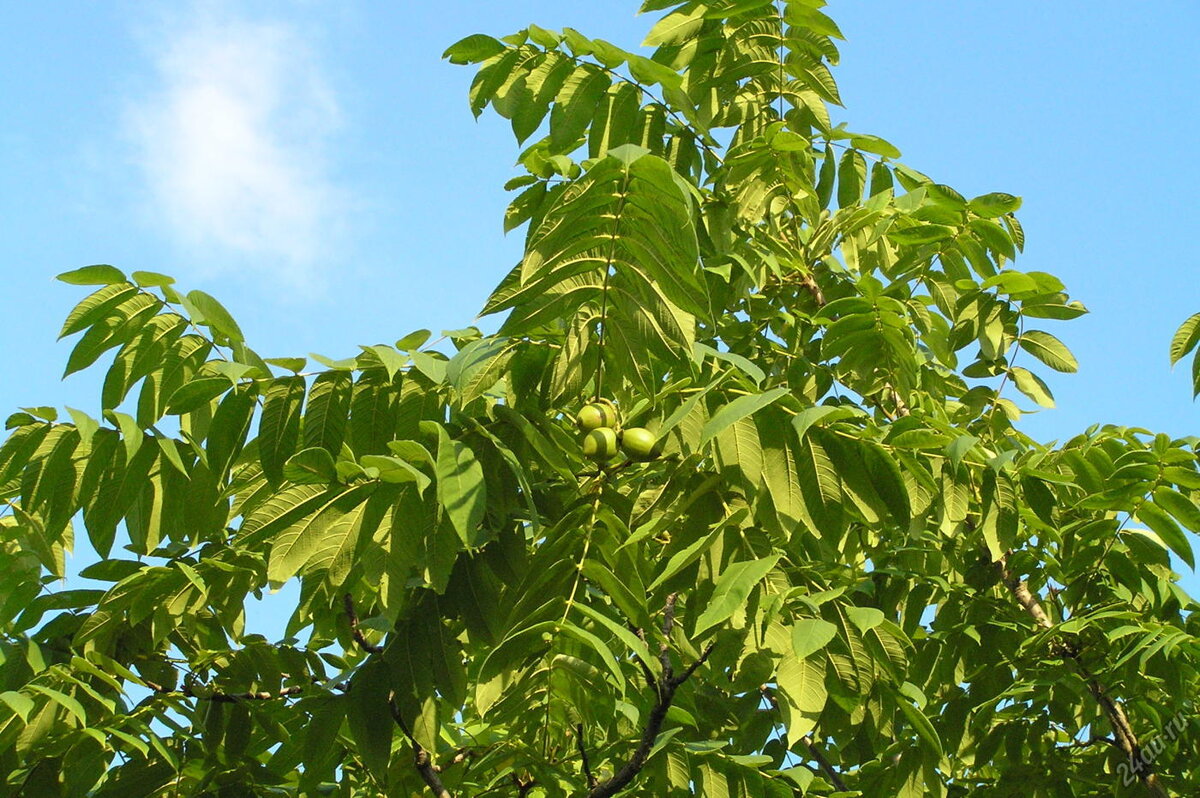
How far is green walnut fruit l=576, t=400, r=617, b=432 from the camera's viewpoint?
2781mm

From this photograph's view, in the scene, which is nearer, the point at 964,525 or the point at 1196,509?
the point at 1196,509

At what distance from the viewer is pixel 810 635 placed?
2375 mm

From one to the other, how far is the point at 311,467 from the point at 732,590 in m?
0.95

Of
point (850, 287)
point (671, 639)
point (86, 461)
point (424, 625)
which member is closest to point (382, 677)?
point (424, 625)

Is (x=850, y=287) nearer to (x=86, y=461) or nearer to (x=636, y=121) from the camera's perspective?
(x=636, y=121)

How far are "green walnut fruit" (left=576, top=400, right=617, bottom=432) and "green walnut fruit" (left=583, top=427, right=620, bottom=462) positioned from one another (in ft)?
0.08

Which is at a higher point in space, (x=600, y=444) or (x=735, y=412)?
(x=600, y=444)

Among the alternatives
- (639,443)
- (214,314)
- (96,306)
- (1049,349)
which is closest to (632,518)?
(639,443)

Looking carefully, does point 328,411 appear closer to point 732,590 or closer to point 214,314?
point 214,314

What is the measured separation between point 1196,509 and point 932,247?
1273 mm

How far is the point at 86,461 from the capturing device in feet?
10.2

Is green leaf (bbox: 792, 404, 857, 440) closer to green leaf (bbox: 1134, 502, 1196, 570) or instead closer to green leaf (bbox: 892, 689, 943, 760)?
green leaf (bbox: 892, 689, 943, 760)

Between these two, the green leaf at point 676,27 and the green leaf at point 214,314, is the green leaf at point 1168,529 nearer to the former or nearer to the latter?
the green leaf at point 676,27

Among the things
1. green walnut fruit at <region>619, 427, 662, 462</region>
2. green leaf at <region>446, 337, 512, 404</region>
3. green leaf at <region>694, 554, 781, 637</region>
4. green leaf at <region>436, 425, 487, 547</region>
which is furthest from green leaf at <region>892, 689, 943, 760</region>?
green leaf at <region>446, 337, 512, 404</region>
